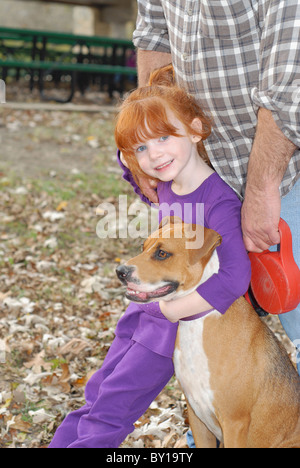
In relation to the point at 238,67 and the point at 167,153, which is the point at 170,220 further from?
the point at 238,67

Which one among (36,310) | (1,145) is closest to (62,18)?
(1,145)

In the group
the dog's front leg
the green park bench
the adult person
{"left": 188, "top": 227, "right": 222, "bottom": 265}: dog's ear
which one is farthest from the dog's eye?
the green park bench

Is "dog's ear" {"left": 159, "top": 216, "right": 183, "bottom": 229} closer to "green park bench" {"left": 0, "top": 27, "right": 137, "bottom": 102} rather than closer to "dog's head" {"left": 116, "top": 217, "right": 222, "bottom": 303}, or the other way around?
"dog's head" {"left": 116, "top": 217, "right": 222, "bottom": 303}

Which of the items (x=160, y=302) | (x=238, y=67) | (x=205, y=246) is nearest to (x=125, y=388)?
(x=160, y=302)

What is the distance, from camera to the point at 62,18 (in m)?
21.0

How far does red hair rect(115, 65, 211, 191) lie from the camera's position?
8.99 ft

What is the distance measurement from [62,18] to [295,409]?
812 inches

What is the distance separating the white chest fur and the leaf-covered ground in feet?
3.58

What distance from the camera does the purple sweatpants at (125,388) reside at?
297 cm

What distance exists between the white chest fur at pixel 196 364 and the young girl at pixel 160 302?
0.08 meters

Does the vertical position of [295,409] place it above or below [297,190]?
below

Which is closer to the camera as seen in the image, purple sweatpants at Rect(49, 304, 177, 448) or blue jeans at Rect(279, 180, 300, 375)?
blue jeans at Rect(279, 180, 300, 375)

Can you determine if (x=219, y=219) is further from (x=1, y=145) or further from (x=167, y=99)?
(x=1, y=145)

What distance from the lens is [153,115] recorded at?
8.99 feet
